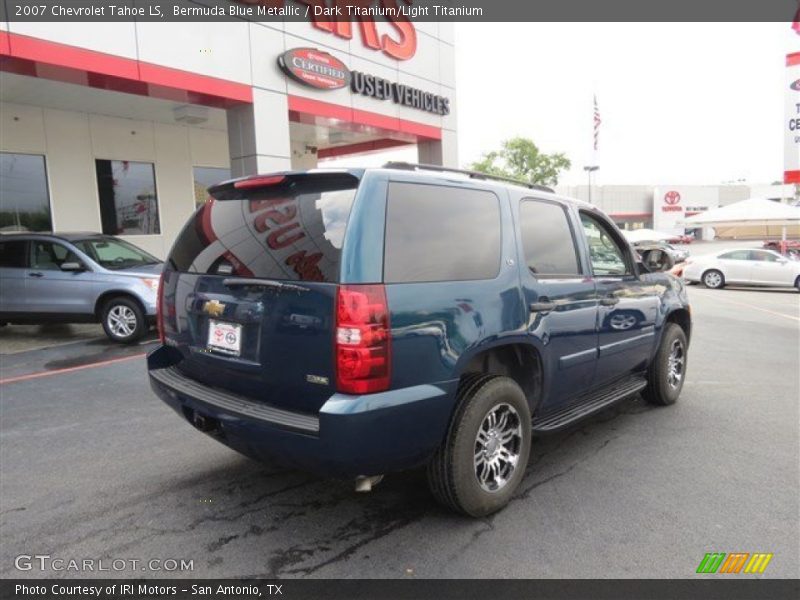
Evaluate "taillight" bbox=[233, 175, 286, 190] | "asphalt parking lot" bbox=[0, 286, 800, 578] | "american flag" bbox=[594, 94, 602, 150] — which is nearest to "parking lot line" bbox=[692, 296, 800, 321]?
"asphalt parking lot" bbox=[0, 286, 800, 578]

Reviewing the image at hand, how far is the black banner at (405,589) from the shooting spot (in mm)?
2541

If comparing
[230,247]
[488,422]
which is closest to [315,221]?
[230,247]

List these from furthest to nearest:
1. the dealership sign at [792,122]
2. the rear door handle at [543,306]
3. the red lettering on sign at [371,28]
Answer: the dealership sign at [792,122] → the red lettering on sign at [371,28] → the rear door handle at [543,306]

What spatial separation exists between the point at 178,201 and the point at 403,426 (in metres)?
13.7

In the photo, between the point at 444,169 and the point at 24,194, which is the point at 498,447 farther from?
the point at 24,194

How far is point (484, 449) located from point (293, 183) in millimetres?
1808

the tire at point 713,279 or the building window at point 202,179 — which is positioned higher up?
the building window at point 202,179

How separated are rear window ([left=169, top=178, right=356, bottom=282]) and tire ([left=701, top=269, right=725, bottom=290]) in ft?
66.0

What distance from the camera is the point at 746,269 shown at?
62.2 ft

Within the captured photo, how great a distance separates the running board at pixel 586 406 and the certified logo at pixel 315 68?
946cm

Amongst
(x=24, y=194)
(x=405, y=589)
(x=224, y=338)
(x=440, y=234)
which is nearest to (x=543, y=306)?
(x=440, y=234)

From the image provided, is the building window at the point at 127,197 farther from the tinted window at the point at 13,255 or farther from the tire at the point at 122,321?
the tire at the point at 122,321

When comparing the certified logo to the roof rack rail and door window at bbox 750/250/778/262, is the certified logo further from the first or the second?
door window at bbox 750/250/778/262

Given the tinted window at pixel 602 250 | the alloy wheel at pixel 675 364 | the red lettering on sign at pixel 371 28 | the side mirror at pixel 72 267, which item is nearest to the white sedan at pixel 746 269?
the red lettering on sign at pixel 371 28
